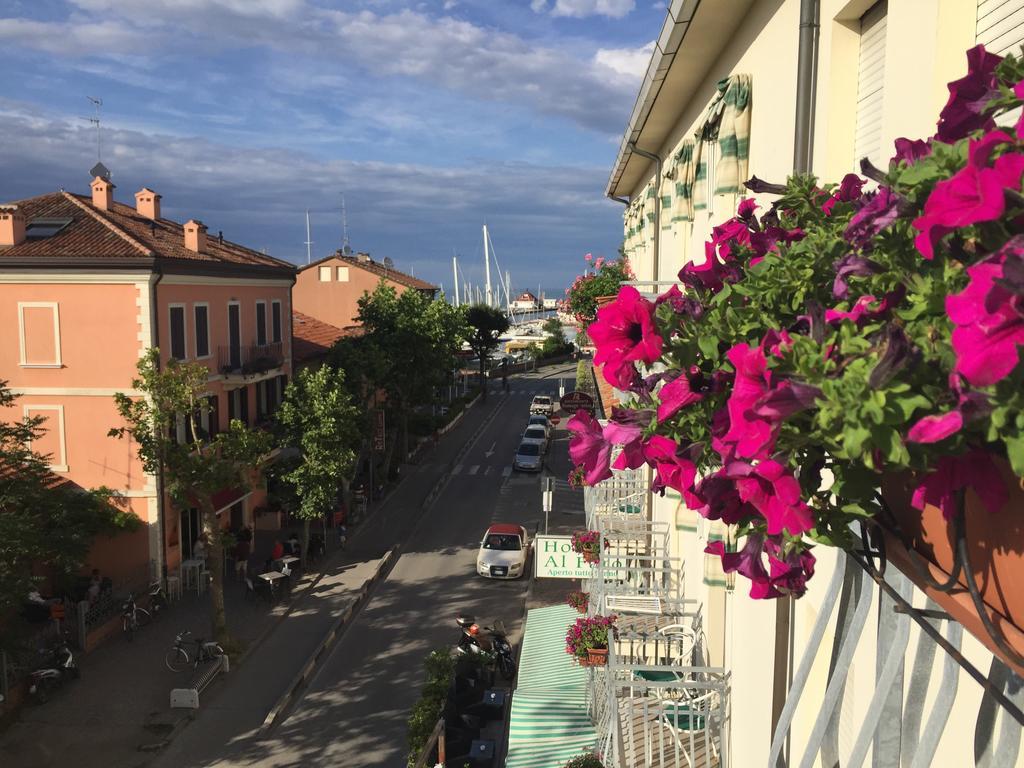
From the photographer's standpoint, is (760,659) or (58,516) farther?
(58,516)

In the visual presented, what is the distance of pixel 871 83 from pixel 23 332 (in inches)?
918

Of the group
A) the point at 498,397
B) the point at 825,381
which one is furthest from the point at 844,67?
the point at 498,397

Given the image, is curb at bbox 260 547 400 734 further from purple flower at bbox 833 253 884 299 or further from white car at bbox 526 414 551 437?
white car at bbox 526 414 551 437

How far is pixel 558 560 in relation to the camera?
17.8 metres

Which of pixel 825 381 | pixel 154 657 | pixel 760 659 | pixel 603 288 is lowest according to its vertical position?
pixel 154 657

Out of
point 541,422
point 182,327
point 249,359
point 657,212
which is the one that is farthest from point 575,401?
point 541,422

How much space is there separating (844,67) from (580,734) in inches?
390

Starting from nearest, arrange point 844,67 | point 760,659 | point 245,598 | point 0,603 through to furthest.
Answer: point 844,67 → point 760,659 → point 0,603 → point 245,598

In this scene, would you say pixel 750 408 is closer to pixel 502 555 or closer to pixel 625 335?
pixel 625 335

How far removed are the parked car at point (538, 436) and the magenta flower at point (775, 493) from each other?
135ft

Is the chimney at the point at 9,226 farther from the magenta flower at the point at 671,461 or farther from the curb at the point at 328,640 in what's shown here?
the magenta flower at the point at 671,461

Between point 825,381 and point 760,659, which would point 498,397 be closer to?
point 760,659

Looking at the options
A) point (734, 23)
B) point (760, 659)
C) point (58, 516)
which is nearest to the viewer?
point (760, 659)

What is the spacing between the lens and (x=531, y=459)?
133 ft
